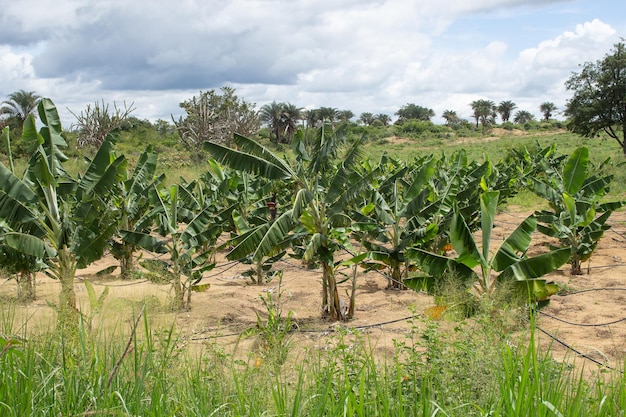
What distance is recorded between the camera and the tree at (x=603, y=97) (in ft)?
99.4

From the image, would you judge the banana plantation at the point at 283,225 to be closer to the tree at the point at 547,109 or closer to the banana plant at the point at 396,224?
the banana plant at the point at 396,224

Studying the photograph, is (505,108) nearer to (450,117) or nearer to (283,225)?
(450,117)

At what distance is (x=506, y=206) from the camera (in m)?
19.2

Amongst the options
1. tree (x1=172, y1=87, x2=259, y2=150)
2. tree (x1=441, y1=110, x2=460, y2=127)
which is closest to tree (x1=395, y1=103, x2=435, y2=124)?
tree (x1=441, y1=110, x2=460, y2=127)

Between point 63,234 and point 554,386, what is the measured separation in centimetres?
547

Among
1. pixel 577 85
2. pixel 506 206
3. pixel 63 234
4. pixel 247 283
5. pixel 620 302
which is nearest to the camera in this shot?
pixel 63 234

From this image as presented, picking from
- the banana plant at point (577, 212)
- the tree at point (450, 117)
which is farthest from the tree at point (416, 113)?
the banana plant at point (577, 212)

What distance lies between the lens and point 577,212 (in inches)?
394

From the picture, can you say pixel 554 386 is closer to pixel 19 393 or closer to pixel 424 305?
pixel 19 393

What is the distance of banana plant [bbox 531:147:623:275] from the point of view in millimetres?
9047

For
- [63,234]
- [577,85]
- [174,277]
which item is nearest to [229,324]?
[174,277]

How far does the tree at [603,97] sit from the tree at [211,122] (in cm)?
1840

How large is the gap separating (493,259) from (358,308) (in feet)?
9.93

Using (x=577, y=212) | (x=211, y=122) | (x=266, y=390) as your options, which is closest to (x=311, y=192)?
(x=266, y=390)
